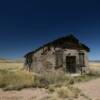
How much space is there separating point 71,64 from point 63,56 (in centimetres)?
152

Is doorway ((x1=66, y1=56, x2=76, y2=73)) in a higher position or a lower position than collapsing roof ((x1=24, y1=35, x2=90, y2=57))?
lower

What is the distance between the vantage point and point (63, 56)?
18562mm

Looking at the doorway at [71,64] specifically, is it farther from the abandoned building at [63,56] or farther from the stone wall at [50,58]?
the stone wall at [50,58]

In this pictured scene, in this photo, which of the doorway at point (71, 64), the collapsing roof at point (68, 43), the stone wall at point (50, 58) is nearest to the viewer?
the stone wall at point (50, 58)

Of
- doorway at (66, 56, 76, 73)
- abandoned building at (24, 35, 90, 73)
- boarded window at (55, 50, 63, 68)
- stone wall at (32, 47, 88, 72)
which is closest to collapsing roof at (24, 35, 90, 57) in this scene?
abandoned building at (24, 35, 90, 73)

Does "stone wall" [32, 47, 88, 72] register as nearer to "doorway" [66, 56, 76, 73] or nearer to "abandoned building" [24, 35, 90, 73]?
"abandoned building" [24, 35, 90, 73]

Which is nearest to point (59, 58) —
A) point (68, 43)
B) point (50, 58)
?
point (50, 58)

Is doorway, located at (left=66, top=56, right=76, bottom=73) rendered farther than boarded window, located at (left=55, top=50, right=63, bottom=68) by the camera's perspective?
Yes

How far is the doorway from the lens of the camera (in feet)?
63.6

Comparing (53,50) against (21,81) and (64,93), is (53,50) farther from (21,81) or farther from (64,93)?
(64,93)

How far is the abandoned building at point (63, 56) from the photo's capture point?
18391 mm

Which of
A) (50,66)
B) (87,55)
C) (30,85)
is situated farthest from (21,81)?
(87,55)

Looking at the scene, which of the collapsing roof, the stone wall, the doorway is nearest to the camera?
the stone wall

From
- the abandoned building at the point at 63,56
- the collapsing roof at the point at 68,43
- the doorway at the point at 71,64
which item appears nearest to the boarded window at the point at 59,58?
the abandoned building at the point at 63,56
